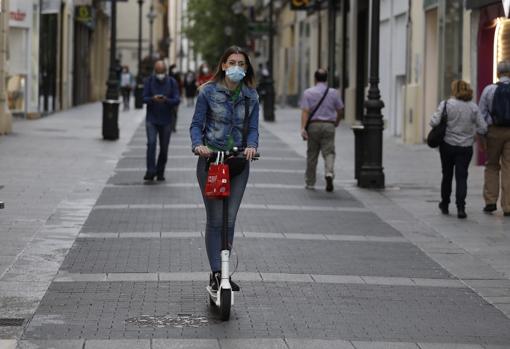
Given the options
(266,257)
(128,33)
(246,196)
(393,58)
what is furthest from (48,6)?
(128,33)

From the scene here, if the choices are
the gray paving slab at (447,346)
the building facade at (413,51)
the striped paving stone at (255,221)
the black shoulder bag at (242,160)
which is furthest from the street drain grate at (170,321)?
the building facade at (413,51)

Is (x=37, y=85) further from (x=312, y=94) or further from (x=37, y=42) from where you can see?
(x=312, y=94)

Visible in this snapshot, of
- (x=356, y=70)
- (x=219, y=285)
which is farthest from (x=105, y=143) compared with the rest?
(x=219, y=285)

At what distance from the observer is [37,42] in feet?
127

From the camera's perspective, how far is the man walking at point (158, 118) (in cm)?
1869

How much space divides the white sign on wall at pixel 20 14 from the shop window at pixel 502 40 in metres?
16.6

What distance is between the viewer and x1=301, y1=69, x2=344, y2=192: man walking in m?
18.0

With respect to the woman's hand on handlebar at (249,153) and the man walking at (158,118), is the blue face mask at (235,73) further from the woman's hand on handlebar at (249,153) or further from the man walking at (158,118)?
the man walking at (158,118)

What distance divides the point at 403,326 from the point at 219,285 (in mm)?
1247

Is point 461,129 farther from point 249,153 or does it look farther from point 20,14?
point 20,14

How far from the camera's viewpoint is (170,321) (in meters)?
8.30

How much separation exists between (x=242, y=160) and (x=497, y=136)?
6.77 metres

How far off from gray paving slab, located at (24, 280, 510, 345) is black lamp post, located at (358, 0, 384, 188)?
843 cm

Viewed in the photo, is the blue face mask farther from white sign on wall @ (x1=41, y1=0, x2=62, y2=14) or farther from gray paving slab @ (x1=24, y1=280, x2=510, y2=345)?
white sign on wall @ (x1=41, y1=0, x2=62, y2=14)
